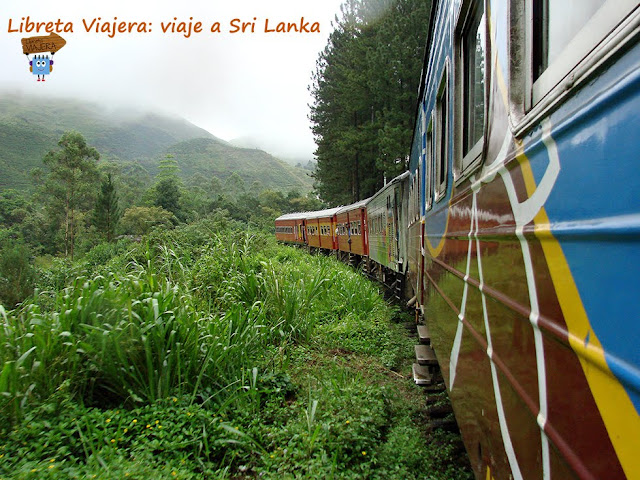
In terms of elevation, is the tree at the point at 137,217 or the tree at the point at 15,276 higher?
the tree at the point at 137,217

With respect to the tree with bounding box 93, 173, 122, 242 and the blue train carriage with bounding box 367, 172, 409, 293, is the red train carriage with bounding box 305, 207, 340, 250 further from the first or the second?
the tree with bounding box 93, 173, 122, 242

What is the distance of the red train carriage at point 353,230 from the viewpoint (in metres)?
13.8

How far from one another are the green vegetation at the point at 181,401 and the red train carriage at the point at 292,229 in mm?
20268

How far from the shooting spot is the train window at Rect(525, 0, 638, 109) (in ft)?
2.11

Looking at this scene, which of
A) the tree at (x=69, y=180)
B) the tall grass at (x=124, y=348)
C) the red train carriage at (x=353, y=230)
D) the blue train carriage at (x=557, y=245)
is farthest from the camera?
the tree at (x=69, y=180)

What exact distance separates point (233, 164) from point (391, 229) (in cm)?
15733

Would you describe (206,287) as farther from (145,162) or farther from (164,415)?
(145,162)

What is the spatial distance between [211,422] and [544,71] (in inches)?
136

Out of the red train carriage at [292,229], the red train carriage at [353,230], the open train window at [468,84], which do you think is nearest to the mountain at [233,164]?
the red train carriage at [292,229]

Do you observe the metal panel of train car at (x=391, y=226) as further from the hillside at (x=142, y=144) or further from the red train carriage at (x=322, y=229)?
the hillside at (x=142, y=144)

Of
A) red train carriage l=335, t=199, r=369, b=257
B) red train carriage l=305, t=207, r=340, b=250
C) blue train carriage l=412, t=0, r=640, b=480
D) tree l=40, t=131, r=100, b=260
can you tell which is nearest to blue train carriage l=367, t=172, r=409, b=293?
red train carriage l=335, t=199, r=369, b=257

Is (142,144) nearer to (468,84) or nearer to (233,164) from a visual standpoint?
(233,164)

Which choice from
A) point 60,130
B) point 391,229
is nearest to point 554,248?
point 391,229

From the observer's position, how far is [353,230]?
606 inches
